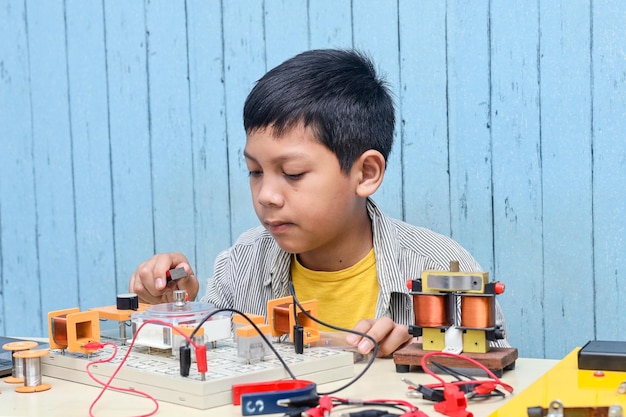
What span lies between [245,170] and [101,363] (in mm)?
1107

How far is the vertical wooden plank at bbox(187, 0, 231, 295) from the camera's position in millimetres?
2266

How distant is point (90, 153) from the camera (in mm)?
2457

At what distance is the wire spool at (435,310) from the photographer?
1248mm

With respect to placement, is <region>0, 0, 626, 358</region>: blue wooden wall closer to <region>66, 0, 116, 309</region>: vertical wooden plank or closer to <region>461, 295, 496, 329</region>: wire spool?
<region>66, 0, 116, 309</region>: vertical wooden plank

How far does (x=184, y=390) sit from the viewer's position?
108 centimetres

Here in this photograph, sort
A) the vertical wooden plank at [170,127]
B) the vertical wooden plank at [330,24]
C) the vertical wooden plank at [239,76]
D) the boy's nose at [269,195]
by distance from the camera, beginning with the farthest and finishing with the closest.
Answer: the vertical wooden plank at [170,127] → the vertical wooden plank at [239,76] → the vertical wooden plank at [330,24] → the boy's nose at [269,195]

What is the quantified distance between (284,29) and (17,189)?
3.18 ft

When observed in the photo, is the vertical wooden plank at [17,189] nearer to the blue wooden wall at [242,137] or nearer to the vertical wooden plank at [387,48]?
the blue wooden wall at [242,137]

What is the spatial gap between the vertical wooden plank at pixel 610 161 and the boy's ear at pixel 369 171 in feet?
1.62

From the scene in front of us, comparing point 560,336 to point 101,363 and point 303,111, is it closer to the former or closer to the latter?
point 303,111

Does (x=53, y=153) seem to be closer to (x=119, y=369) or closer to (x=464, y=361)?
(x=119, y=369)

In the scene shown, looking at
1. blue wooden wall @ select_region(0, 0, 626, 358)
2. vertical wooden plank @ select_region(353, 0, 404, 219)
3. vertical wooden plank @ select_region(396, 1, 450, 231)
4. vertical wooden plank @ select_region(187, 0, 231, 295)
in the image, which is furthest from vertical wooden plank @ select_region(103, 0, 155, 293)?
vertical wooden plank @ select_region(396, 1, 450, 231)

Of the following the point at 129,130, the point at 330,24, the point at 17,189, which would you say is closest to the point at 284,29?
the point at 330,24

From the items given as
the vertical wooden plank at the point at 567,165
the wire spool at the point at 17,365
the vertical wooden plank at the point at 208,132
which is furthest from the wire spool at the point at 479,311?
the vertical wooden plank at the point at 208,132
